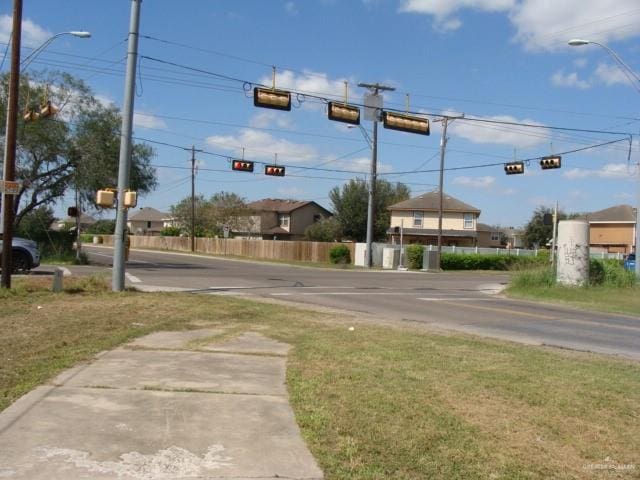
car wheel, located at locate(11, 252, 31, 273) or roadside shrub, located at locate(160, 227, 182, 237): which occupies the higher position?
roadside shrub, located at locate(160, 227, 182, 237)

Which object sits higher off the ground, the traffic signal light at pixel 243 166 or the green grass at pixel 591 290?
the traffic signal light at pixel 243 166

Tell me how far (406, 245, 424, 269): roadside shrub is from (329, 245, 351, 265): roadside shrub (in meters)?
5.00

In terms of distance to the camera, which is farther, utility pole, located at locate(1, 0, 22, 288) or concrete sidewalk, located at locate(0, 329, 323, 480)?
utility pole, located at locate(1, 0, 22, 288)

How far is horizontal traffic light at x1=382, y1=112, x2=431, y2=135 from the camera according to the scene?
21234 mm

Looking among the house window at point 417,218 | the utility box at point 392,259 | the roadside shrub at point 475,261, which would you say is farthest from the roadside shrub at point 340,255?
the house window at point 417,218

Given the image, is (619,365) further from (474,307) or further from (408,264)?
(408,264)

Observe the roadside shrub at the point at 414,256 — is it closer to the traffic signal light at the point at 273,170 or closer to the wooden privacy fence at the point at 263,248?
the wooden privacy fence at the point at 263,248

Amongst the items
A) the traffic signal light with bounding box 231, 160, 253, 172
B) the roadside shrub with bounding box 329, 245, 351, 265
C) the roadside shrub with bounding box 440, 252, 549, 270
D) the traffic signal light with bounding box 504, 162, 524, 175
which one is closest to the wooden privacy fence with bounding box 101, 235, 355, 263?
the roadside shrub with bounding box 329, 245, 351, 265

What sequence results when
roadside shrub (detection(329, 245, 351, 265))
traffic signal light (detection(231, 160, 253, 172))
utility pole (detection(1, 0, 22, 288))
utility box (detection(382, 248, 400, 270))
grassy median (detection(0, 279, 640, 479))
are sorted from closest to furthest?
grassy median (detection(0, 279, 640, 479)) → utility pole (detection(1, 0, 22, 288)) → traffic signal light (detection(231, 160, 253, 172)) → utility box (detection(382, 248, 400, 270)) → roadside shrub (detection(329, 245, 351, 265))

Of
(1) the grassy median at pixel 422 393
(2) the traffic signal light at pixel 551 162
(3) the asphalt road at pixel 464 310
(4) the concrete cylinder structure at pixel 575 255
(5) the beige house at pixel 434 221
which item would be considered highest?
(2) the traffic signal light at pixel 551 162

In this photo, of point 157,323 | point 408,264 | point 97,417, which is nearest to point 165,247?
point 408,264

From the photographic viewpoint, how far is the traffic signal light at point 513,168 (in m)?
33.1

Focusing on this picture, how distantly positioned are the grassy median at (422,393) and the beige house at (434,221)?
55236 millimetres

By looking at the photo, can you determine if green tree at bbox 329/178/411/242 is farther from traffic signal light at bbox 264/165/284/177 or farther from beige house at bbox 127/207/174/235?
beige house at bbox 127/207/174/235
